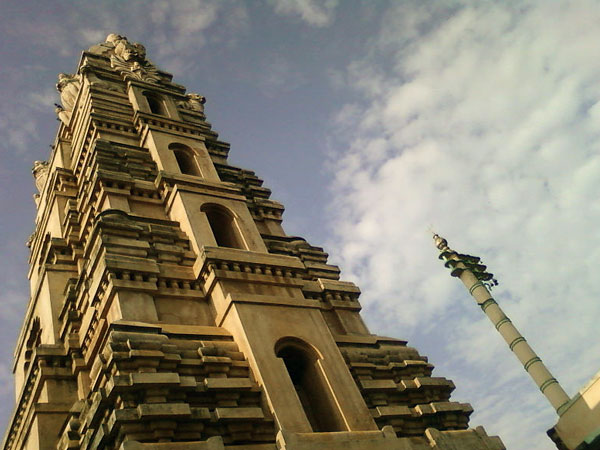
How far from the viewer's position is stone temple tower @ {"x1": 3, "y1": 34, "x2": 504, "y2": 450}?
10.2 m

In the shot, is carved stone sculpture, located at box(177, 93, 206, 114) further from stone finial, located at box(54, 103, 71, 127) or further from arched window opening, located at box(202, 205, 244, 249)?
arched window opening, located at box(202, 205, 244, 249)

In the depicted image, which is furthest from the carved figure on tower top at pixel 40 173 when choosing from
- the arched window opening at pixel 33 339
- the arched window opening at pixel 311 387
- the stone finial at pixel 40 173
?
the arched window opening at pixel 311 387

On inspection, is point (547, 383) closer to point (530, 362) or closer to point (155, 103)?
point (530, 362)

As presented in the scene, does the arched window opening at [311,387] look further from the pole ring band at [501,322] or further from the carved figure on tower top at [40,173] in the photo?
the pole ring band at [501,322]

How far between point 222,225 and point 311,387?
6.07 metres

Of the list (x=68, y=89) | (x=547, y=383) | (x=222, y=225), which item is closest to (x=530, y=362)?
(x=547, y=383)

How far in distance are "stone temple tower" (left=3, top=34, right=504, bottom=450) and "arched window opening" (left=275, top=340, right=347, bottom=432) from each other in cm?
3

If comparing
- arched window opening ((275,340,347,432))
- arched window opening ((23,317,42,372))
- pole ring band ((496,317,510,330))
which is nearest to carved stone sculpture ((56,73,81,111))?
arched window opening ((23,317,42,372))

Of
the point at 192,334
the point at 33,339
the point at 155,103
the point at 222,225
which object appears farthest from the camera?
the point at 155,103

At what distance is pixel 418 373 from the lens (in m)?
13.9

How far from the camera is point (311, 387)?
482 inches

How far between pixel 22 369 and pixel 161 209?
7500 millimetres

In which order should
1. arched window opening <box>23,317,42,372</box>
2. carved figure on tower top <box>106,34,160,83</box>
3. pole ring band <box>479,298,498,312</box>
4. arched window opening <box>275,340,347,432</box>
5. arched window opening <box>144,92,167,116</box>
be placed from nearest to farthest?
1. arched window opening <box>275,340,347,432</box>
2. arched window opening <box>23,317,42,372</box>
3. arched window opening <box>144,92,167,116</box>
4. carved figure on tower top <box>106,34,160,83</box>
5. pole ring band <box>479,298,498,312</box>

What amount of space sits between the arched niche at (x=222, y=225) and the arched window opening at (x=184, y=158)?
3.01m
